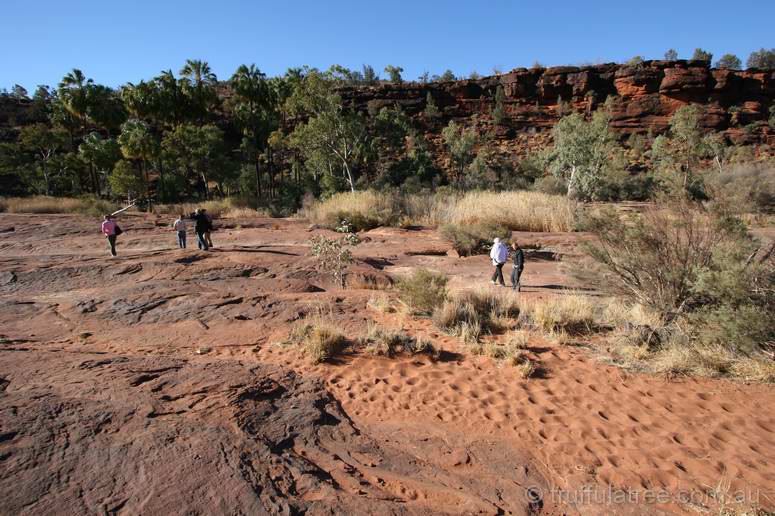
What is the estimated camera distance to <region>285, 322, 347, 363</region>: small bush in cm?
547

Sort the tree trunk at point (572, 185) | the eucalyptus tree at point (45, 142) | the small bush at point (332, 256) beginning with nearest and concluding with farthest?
the small bush at point (332, 256)
the tree trunk at point (572, 185)
the eucalyptus tree at point (45, 142)

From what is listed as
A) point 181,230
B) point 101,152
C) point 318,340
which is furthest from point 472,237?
point 101,152

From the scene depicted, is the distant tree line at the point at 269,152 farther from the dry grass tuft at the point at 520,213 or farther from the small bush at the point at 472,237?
the small bush at the point at 472,237

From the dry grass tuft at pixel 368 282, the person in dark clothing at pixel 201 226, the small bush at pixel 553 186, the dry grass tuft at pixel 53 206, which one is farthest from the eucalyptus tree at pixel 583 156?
the dry grass tuft at pixel 53 206

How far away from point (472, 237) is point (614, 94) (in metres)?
41.9

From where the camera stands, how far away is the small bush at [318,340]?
547 centimetres

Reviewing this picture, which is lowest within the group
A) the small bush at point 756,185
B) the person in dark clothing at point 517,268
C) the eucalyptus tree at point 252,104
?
the person in dark clothing at point 517,268

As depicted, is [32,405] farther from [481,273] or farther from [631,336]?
[481,273]

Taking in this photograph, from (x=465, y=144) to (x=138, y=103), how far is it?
2488 centimetres

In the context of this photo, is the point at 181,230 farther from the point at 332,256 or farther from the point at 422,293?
the point at 422,293

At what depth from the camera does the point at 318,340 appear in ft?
18.2

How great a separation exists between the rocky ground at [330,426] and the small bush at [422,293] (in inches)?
13.9

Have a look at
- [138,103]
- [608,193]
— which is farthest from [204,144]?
[608,193]

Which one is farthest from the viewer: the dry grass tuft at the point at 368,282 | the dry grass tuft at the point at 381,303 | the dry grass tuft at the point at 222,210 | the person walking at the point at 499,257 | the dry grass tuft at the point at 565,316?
the dry grass tuft at the point at 222,210
